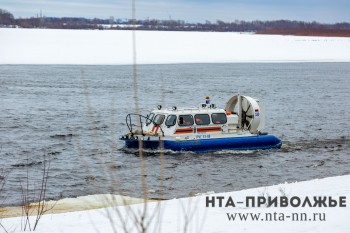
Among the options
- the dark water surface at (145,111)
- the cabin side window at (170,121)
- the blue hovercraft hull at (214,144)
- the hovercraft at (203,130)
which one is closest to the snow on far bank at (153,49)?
the dark water surface at (145,111)

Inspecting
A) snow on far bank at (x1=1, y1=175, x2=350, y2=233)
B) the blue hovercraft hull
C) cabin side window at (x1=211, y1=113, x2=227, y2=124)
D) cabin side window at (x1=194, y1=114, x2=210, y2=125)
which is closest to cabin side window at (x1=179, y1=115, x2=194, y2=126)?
cabin side window at (x1=194, y1=114, x2=210, y2=125)

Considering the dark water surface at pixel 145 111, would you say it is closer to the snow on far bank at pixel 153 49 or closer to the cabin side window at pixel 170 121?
the cabin side window at pixel 170 121

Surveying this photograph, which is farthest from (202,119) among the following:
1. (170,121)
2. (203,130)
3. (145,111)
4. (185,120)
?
(145,111)

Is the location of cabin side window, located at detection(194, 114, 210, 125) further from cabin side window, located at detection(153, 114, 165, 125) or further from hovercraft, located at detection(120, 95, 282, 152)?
cabin side window, located at detection(153, 114, 165, 125)

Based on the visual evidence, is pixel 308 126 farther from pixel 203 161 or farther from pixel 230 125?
pixel 203 161

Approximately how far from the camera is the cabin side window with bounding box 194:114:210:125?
70.4 ft

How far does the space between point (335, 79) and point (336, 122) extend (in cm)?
2448

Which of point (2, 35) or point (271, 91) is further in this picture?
point (2, 35)

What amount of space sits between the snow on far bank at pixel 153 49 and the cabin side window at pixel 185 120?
44162 millimetres

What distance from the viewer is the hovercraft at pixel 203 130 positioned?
837 inches

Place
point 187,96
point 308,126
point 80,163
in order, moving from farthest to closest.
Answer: point 187,96, point 308,126, point 80,163

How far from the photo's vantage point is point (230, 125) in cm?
2219

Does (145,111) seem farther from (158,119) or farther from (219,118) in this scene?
(219,118)

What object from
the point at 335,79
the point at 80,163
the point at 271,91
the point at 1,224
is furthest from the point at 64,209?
the point at 335,79
